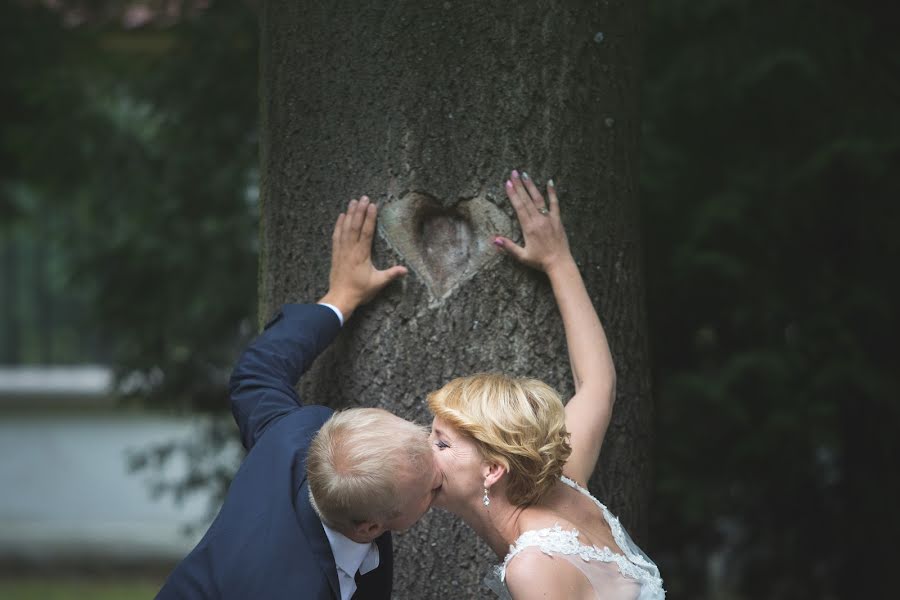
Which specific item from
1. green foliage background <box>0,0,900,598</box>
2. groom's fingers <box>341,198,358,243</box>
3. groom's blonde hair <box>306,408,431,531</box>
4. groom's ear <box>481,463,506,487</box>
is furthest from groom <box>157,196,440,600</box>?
green foliage background <box>0,0,900,598</box>

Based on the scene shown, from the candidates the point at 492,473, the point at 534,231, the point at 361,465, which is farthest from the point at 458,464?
the point at 534,231

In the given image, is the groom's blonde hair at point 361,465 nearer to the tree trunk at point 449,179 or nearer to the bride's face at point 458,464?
the bride's face at point 458,464

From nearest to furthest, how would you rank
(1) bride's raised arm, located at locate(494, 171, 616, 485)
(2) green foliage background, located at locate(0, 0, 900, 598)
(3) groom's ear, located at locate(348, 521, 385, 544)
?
1. (3) groom's ear, located at locate(348, 521, 385, 544)
2. (1) bride's raised arm, located at locate(494, 171, 616, 485)
3. (2) green foliage background, located at locate(0, 0, 900, 598)

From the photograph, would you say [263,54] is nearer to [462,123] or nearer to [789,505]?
[462,123]

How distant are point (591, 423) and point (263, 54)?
53.7 inches

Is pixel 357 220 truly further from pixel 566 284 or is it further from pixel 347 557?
pixel 347 557

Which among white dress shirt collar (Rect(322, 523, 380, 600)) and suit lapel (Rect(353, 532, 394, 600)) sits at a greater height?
white dress shirt collar (Rect(322, 523, 380, 600))

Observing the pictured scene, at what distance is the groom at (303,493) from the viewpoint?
7.77 ft

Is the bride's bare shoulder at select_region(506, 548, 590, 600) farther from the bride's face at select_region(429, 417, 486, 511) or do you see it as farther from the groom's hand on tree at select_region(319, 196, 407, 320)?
the groom's hand on tree at select_region(319, 196, 407, 320)

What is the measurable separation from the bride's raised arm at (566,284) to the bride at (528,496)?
0.20m

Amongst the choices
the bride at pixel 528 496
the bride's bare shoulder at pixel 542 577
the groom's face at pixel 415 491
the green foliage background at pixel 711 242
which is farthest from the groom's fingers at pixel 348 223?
the green foliage background at pixel 711 242

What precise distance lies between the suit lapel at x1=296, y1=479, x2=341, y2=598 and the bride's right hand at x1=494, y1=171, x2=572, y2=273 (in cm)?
82

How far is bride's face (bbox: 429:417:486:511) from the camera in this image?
8.12 ft

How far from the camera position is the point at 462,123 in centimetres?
284
